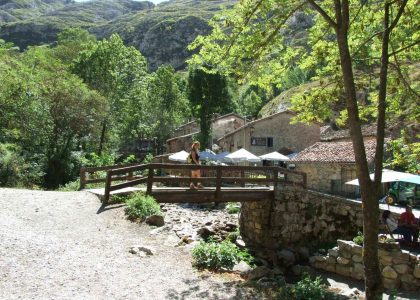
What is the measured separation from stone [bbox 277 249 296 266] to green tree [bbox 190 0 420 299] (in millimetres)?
7699

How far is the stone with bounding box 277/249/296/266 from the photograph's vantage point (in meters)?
15.5

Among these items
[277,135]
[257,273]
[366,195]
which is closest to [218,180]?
[257,273]

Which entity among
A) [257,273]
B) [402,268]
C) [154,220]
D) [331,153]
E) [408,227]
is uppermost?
[331,153]

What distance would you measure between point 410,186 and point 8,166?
22737 millimetres

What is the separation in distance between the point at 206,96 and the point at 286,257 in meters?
32.2

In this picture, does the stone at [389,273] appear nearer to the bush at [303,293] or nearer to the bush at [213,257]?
the bush at [303,293]

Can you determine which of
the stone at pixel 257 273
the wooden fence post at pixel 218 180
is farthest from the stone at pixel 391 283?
the wooden fence post at pixel 218 180

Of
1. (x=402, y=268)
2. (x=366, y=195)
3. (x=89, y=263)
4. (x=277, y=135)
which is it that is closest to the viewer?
(x=366, y=195)

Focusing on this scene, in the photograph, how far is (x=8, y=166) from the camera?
1973 cm

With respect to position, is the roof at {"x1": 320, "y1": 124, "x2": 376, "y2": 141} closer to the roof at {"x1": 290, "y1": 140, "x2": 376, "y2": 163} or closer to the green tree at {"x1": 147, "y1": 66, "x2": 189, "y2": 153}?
the roof at {"x1": 290, "y1": 140, "x2": 376, "y2": 163}

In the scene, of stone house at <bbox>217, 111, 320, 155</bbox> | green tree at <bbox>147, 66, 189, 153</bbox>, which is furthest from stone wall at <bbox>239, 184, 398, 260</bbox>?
green tree at <bbox>147, 66, 189, 153</bbox>

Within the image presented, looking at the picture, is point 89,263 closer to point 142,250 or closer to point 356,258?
point 142,250

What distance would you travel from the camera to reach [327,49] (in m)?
9.17

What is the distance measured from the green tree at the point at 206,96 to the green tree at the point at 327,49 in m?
36.4
